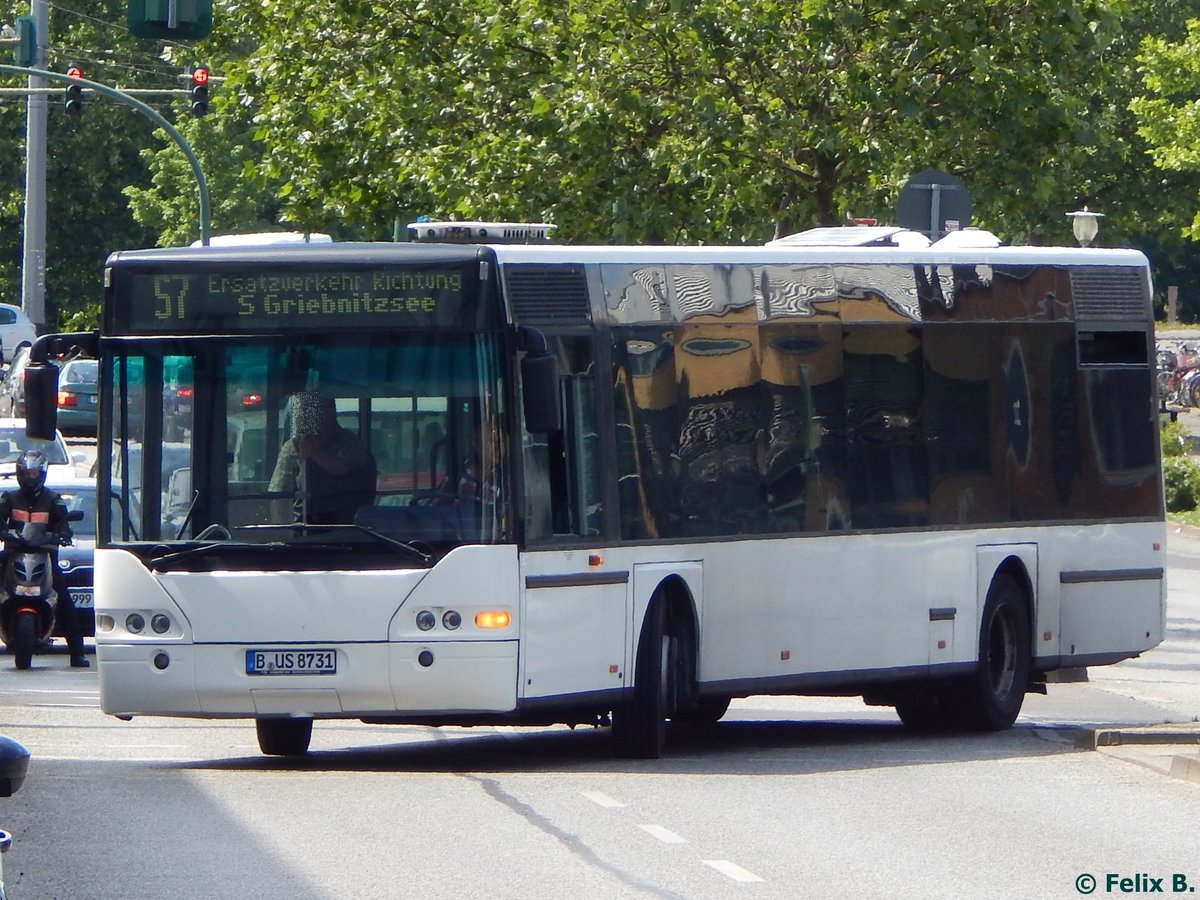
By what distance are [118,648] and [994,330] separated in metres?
5.72

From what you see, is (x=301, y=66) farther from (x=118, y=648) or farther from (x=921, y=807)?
(x=921, y=807)

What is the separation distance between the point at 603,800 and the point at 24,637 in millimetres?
9661

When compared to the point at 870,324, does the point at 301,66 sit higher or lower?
higher

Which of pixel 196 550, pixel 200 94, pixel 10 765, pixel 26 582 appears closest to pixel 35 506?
pixel 26 582

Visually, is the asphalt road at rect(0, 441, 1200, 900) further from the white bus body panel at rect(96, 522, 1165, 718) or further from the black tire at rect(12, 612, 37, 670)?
the black tire at rect(12, 612, 37, 670)

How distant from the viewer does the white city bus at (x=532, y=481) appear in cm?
1262

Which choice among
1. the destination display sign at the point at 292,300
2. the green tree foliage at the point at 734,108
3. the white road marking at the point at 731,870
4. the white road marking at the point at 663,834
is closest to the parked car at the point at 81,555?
the green tree foliage at the point at 734,108

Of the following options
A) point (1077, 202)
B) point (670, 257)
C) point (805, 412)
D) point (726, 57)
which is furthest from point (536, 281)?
point (1077, 202)

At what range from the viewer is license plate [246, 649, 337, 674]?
1262 centimetres

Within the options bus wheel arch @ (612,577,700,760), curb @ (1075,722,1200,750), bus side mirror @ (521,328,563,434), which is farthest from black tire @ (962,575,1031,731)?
bus side mirror @ (521,328,563,434)

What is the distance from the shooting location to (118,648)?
1284 centimetres

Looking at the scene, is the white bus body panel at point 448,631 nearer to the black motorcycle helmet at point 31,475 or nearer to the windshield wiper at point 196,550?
the windshield wiper at point 196,550

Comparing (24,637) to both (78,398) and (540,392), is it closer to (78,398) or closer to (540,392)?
(540,392)

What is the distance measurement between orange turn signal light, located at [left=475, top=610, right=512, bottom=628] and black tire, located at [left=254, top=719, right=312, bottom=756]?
1.51 meters
